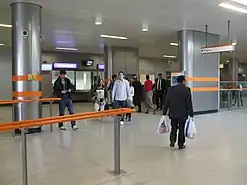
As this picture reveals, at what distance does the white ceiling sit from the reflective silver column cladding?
0.36 meters

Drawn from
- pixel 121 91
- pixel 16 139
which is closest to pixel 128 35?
pixel 121 91

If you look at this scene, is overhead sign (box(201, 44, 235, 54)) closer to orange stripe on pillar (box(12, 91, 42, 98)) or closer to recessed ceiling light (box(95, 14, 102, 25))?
recessed ceiling light (box(95, 14, 102, 25))

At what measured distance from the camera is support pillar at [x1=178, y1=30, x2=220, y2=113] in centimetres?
1024

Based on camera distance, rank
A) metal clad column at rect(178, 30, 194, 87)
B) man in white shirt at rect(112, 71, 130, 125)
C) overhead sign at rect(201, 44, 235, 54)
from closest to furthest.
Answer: man in white shirt at rect(112, 71, 130, 125) → overhead sign at rect(201, 44, 235, 54) → metal clad column at rect(178, 30, 194, 87)

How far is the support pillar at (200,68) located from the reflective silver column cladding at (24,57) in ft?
19.0

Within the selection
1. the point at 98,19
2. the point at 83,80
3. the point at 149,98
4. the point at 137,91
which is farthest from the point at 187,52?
the point at 83,80

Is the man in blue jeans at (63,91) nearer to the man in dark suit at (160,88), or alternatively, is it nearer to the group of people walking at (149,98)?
the group of people walking at (149,98)

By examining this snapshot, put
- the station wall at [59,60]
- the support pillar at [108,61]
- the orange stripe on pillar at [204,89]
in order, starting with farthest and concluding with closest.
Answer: the station wall at [59,60]
the support pillar at [108,61]
the orange stripe on pillar at [204,89]

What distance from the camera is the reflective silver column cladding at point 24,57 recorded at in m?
6.39

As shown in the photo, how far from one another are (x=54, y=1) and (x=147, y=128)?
156 inches

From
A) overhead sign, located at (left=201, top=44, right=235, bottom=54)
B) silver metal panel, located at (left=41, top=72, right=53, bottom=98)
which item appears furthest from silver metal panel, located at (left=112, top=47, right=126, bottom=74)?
overhead sign, located at (left=201, top=44, right=235, bottom=54)

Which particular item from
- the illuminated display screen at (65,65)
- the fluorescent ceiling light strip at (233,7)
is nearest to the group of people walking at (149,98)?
the fluorescent ceiling light strip at (233,7)

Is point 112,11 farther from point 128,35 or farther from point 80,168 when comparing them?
point 80,168

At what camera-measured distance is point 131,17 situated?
27.7ft
